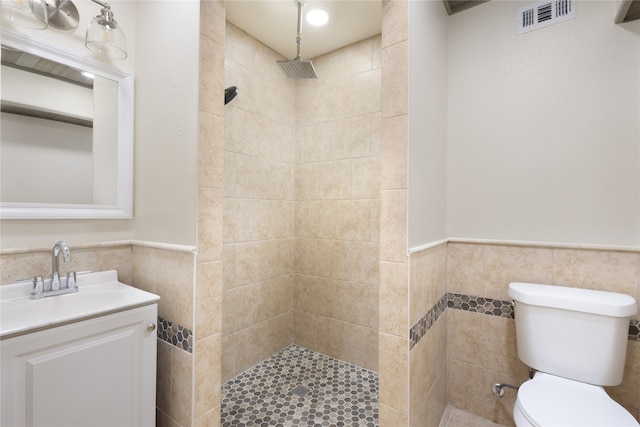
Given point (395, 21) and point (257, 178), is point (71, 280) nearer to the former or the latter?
point (257, 178)

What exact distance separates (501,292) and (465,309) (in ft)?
0.79

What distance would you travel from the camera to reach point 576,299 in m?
1.40

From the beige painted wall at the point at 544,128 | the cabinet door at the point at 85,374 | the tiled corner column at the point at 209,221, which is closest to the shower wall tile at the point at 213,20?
the tiled corner column at the point at 209,221

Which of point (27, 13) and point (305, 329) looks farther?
point (305, 329)

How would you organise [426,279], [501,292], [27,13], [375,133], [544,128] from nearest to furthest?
[27,13] → [426,279] → [544,128] → [501,292] → [375,133]

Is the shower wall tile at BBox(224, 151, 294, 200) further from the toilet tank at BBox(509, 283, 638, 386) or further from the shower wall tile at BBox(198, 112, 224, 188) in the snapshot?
the toilet tank at BBox(509, 283, 638, 386)

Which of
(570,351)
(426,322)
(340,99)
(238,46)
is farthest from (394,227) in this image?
(238,46)

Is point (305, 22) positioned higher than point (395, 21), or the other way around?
point (305, 22)

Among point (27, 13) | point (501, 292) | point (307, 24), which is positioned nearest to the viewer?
point (27, 13)

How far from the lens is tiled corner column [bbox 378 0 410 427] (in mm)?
1319

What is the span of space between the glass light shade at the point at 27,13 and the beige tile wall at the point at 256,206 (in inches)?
39.0

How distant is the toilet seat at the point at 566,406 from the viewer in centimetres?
113

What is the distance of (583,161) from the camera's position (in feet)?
5.16

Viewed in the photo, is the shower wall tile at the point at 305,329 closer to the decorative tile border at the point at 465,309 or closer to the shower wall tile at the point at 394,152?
the decorative tile border at the point at 465,309
